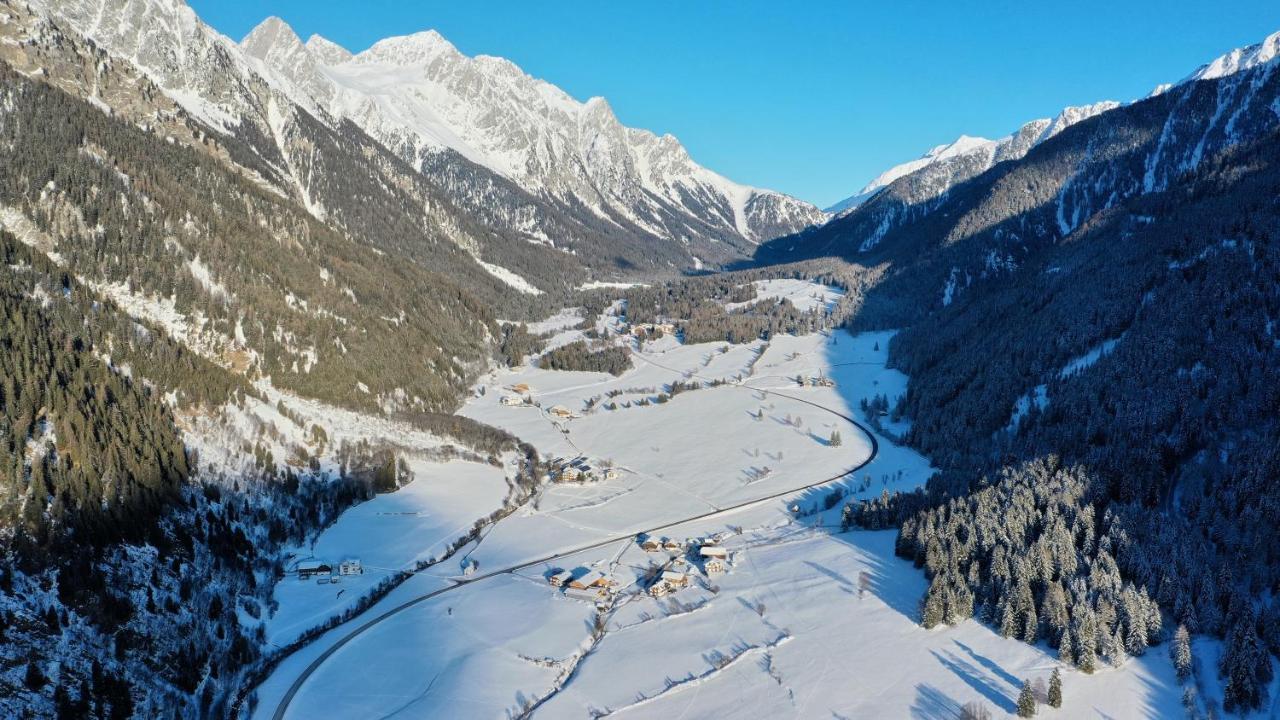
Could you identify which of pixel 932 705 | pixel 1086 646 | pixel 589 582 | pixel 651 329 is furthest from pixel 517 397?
pixel 1086 646

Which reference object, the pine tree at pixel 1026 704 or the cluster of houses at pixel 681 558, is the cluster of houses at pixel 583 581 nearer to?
the cluster of houses at pixel 681 558

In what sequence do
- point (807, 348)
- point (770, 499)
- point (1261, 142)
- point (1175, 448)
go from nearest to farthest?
point (1175, 448)
point (770, 499)
point (1261, 142)
point (807, 348)

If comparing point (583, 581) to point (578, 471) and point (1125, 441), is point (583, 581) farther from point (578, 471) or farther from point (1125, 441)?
point (1125, 441)

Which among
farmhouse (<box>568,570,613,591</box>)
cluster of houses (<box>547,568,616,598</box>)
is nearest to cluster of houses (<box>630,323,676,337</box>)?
cluster of houses (<box>547,568,616,598</box>)

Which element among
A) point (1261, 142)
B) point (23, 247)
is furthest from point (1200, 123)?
point (23, 247)

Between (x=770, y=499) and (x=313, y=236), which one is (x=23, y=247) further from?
(x=770, y=499)

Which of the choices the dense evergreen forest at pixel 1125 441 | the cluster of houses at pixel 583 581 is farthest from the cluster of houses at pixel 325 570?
the dense evergreen forest at pixel 1125 441
